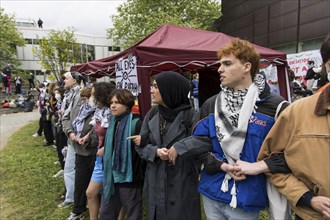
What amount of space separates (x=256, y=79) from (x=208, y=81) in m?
4.70

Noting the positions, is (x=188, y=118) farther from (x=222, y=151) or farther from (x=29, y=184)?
(x=29, y=184)

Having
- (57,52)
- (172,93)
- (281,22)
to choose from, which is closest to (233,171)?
(172,93)

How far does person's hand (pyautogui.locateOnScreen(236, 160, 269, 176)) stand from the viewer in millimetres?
1513

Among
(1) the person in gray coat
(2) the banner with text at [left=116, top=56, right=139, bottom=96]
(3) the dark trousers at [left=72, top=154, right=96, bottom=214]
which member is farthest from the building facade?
(3) the dark trousers at [left=72, top=154, right=96, bottom=214]

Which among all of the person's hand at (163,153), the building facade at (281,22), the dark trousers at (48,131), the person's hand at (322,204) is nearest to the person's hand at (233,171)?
the person's hand at (322,204)

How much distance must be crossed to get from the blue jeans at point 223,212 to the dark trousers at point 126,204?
A: 1105 millimetres

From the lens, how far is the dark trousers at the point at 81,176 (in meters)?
3.35

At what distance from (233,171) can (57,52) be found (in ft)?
90.3

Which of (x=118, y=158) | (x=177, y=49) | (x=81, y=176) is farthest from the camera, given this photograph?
(x=177, y=49)

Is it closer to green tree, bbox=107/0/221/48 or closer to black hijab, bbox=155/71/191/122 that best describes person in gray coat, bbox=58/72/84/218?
black hijab, bbox=155/71/191/122

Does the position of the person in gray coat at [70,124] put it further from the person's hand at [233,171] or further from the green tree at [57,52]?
the green tree at [57,52]

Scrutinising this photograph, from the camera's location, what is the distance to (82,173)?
3.37 metres

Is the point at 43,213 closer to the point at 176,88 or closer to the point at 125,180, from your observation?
the point at 125,180

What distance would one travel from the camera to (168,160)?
2.20 meters
